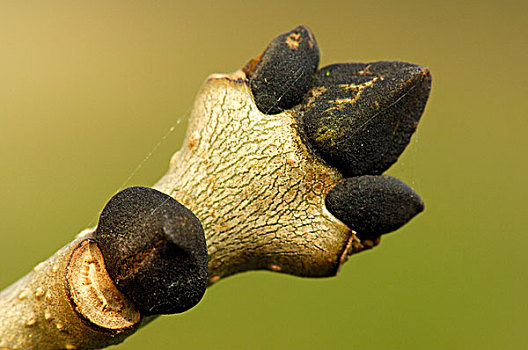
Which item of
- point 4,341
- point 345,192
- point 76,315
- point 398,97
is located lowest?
point 4,341

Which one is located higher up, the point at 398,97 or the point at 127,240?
the point at 398,97

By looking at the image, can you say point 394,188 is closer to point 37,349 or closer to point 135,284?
point 135,284

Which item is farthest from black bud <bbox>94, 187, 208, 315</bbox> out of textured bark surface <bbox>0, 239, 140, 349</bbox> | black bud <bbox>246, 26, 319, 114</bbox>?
black bud <bbox>246, 26, 319, 114</bbox>

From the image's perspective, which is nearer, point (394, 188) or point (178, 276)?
point (178, 276)

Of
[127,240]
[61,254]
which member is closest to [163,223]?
[127,240]

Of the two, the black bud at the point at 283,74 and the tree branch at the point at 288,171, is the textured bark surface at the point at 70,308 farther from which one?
the black bud at the point at 283,74

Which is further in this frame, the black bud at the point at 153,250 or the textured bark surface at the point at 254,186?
the textured bark surface at the point at 254,186

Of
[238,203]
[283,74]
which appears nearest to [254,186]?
[238,203]

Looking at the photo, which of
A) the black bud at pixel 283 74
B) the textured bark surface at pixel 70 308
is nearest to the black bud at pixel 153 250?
the textured bark surface at pixel 70 308

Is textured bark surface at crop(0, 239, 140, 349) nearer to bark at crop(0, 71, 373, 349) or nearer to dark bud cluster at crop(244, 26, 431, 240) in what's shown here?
bark at crop(0, 71, 373, 349)
